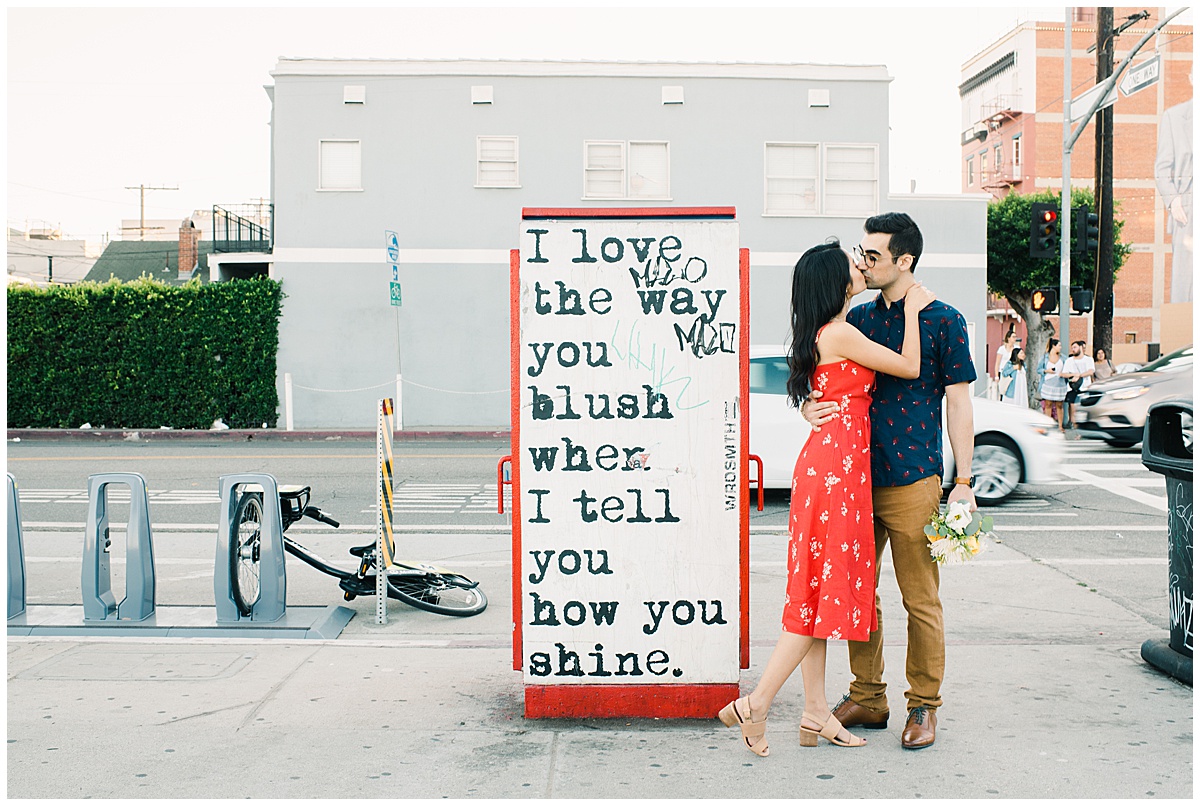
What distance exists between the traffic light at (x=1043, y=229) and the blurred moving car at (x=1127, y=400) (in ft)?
14.5

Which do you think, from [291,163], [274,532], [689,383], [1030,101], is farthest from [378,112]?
[1030,101]

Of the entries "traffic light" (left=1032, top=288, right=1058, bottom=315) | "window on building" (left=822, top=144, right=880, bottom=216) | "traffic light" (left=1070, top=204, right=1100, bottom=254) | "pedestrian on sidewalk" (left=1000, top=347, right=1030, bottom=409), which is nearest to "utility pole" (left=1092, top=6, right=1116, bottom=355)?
"traffic light" (left=1032, top=288, right=1058, bottom=315)

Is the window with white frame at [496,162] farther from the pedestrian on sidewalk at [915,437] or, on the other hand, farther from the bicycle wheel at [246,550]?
the pedestrian on sidewalk at [915,437]

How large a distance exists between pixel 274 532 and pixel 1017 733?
3978 mm

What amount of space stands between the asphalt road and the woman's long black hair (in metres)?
3.59

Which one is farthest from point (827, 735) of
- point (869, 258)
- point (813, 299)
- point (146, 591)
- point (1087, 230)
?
point (1087, 230)

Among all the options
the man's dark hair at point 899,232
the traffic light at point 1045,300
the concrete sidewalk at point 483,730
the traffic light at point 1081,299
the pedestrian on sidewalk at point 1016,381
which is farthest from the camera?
the traffic light at point 1045,300

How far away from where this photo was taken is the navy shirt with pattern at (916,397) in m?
4.18

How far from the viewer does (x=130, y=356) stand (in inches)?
843

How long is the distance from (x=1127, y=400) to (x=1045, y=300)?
5.17m

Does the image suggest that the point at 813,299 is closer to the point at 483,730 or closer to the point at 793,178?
the point at 483,730

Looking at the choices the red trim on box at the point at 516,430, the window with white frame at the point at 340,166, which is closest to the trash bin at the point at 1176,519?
the red trim on box at the point at 516,430

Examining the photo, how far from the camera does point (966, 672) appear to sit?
5.22 m

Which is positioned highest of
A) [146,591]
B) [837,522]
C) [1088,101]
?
[1088,101]
